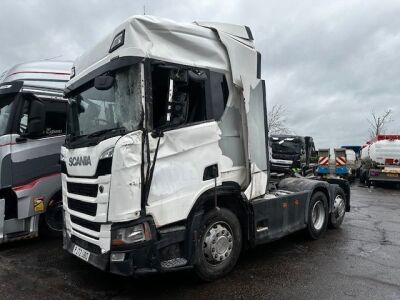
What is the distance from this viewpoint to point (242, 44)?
18.1 feet

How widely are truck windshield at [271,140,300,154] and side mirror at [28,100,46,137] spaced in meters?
14.8

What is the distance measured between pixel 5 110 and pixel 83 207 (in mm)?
3138

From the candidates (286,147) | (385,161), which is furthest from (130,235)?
(385,161)

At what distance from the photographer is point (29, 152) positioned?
6.58 metres

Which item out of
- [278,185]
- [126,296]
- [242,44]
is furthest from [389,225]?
[126,296]

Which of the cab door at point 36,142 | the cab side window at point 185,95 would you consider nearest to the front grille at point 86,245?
the cab side window at point 185,95

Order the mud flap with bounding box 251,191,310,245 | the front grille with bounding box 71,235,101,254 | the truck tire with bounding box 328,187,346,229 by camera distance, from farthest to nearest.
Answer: the truck tire with bounding box 328,187,346,229, the mud flap with bounding box 251,191,310,245, the front grille with bounding box 71,235,101,254

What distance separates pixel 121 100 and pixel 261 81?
247 centimetres

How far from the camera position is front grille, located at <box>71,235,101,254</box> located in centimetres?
440

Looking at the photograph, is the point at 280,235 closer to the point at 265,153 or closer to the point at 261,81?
the point at 265,153

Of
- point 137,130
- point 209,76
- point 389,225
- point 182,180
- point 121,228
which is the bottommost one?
Answer: point 389,225

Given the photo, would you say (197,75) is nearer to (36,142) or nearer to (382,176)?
(36,142)

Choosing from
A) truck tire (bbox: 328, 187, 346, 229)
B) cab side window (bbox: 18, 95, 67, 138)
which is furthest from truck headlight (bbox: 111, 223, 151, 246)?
truck tire (bbox: 328, 187, 346, 229)

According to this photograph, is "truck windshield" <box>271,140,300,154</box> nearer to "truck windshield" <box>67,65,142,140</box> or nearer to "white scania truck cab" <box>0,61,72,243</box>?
"white scania truck cab" <box>0,61,72,243</box>
